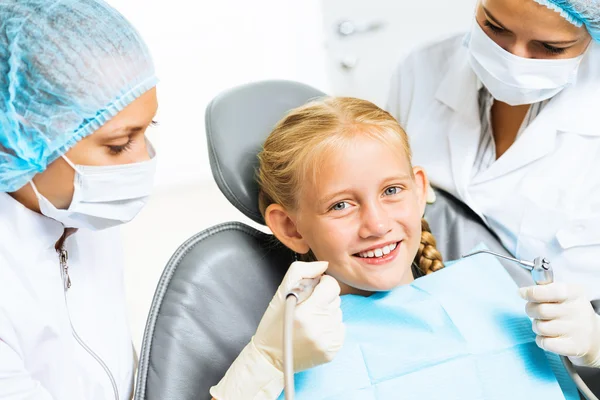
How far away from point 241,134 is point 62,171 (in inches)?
17.6

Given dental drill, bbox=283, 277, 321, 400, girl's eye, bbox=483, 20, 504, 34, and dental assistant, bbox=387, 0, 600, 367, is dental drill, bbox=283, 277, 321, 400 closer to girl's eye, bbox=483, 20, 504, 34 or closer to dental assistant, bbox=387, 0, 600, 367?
dental assistant, bbox=387, 0, 600, 367

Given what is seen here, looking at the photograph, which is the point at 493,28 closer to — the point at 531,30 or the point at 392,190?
the point at 531,30

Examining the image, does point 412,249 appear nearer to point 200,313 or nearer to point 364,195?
point 364,195

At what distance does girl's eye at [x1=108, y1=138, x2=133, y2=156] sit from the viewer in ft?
4.02

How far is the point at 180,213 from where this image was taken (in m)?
3.48

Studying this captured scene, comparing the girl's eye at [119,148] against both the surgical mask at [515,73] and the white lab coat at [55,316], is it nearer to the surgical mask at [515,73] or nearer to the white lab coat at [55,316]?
the white lab coat at [55,316]

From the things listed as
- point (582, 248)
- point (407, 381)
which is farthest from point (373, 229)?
point (582, 248)

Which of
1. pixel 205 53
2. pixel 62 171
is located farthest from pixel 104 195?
pixel 205 53

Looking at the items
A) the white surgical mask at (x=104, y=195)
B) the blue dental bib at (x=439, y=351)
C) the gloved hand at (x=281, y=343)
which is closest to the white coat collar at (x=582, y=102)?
the blue dental bib at (x=439, y=351)

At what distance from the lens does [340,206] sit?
4.48 ft

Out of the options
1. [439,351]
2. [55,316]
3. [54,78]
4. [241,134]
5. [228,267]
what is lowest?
[439,351]

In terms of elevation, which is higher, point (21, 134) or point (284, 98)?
point (21, 134)

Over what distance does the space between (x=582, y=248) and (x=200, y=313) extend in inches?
32.3

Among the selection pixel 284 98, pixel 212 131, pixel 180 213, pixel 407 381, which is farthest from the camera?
pixel 180 213
